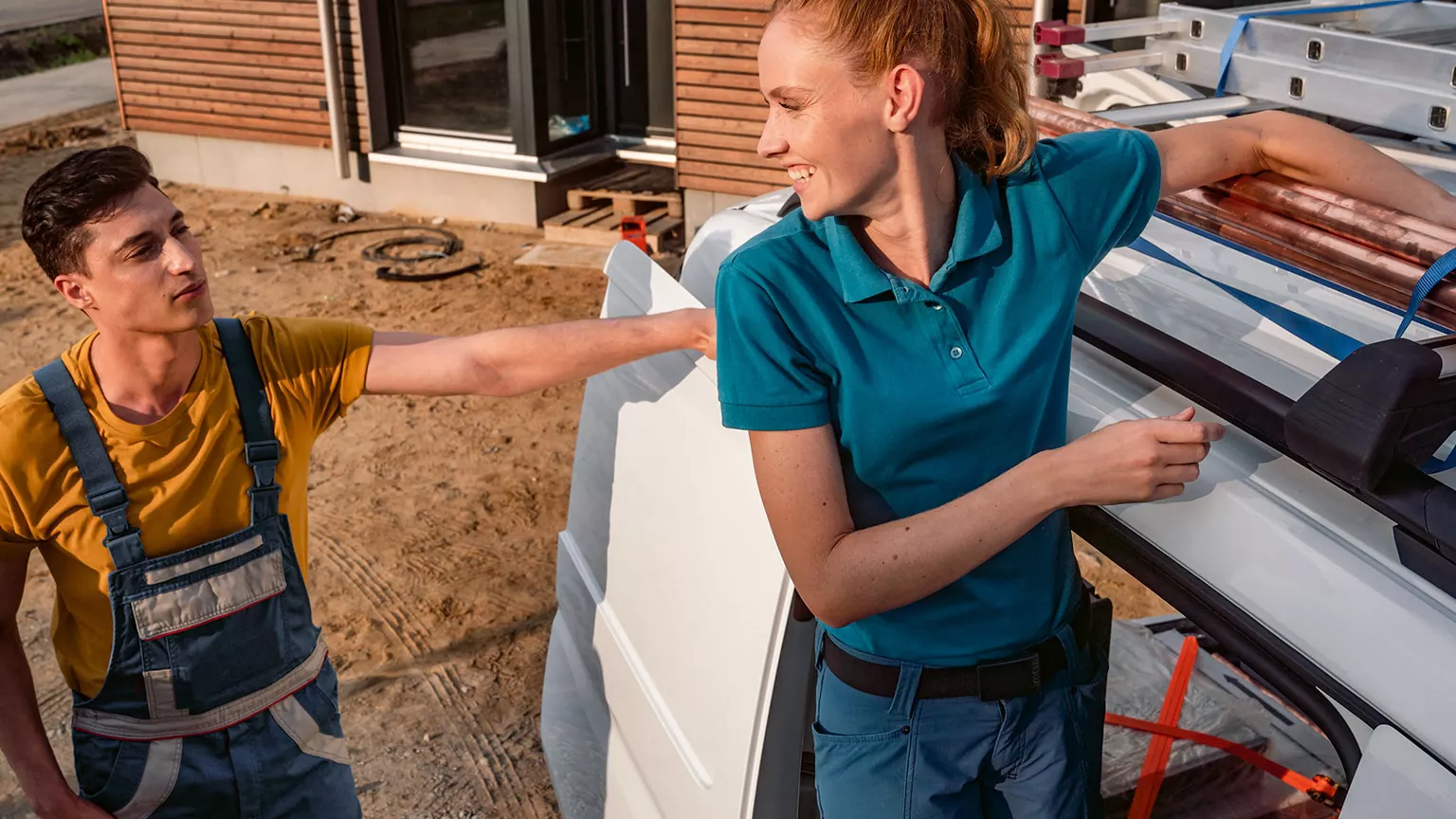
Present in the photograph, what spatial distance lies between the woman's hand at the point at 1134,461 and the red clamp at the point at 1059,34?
96.5 inches

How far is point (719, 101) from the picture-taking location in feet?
30.7

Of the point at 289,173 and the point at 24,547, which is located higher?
the point at 24,547

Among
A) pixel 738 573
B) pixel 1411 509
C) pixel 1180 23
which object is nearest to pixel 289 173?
pixel 1180 23

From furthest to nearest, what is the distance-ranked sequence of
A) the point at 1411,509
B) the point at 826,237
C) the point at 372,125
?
1. the point at 372,125
2. the point at 826,237
3. the point at 1411,509

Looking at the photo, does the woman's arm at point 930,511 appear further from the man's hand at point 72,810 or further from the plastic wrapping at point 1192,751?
the plastic wrapping at point 1192,751

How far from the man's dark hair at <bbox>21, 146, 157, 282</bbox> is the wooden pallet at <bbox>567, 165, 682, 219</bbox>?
7585 mm

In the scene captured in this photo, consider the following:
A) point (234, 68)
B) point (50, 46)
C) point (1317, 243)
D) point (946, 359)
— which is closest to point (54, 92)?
point (50, 46)

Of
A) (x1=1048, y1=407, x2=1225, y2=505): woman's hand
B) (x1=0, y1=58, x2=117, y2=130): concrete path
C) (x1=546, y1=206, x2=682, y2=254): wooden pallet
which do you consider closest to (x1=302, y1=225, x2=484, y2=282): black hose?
(x1=546, y1=206, x2=682, y2=254): wooden pallet

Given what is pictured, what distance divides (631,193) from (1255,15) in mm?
7397

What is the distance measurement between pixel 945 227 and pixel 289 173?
1068 cm

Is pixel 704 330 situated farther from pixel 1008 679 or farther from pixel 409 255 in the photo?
pixel 409 255

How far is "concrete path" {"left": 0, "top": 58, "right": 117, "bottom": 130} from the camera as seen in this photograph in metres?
14.5

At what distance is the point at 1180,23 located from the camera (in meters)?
3.42

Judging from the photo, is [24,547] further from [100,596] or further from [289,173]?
[289,173]
